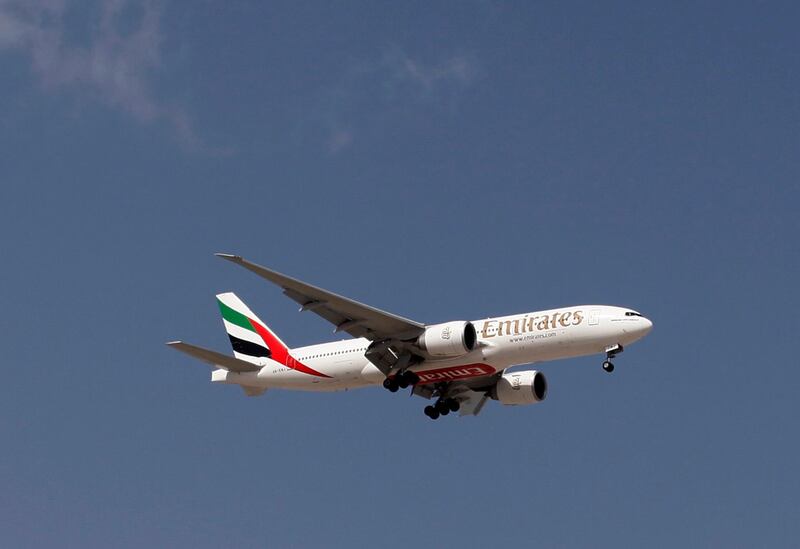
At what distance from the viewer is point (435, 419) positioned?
51188mm

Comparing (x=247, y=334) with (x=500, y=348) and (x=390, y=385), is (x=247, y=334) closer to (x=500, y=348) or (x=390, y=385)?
Result: (x=390, y=385)

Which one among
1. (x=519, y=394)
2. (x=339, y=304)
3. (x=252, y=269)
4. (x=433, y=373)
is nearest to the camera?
(x=252, y=269)

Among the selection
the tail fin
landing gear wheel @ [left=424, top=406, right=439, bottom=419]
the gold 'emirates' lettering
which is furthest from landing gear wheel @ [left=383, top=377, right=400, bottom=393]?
the tail fin

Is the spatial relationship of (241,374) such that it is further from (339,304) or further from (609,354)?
(609,354)

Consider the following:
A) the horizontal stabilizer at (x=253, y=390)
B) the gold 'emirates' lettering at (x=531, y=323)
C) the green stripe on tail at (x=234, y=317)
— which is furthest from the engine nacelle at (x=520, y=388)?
the green stripe on tail at (x=234, y=317)

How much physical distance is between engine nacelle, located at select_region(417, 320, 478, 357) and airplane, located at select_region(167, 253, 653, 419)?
0.11ft

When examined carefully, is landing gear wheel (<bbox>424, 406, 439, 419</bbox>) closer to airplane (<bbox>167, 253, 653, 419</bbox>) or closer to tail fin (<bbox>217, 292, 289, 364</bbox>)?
airplane (<bbox>167, 253, 653, 419</bbox>)

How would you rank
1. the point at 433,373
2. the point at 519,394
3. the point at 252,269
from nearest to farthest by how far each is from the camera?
the point at 252,269 < the point at 433,373 < the point at 519,394

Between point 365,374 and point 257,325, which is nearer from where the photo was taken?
point 365,374

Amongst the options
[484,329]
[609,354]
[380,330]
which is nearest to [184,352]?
[380,330]

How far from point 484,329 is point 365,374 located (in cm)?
471

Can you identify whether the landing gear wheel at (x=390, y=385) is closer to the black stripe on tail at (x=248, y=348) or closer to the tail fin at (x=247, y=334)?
the tail fin at (x=247, y=334)

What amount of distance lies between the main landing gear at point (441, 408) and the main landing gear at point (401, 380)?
3771mm

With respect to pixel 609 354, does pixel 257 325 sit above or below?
above
